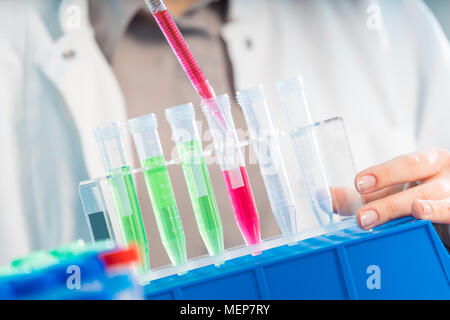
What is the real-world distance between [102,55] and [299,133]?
2.22 feet

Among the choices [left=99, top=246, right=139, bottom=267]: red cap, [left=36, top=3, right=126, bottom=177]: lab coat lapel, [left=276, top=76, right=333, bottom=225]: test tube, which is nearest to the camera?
[left=99, top=246, right=139, bottom=267]: red cap

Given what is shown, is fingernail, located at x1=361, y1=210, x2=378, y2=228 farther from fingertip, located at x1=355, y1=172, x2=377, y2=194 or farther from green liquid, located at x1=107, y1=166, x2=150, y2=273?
green liquid, located at x1=107, y1=166, x2=150, y2=273

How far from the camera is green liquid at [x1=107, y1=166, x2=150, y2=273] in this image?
20.6 inches

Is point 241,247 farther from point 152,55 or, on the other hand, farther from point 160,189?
point 152,55

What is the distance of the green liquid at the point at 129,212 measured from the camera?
52cm

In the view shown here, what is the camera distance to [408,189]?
598 millimetres

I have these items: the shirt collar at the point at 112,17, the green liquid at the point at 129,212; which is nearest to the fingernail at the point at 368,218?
the green liquid at the point at 129,212

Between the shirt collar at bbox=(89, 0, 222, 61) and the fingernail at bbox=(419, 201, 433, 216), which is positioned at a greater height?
the shirt collar at bbox=(89, 0, 222, 61)

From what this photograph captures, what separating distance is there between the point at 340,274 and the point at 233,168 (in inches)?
6.4

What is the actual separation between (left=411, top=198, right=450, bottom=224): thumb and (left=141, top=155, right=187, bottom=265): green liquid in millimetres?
249

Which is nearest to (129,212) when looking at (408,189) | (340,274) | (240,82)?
(340,274)

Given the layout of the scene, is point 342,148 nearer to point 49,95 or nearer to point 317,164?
point 317,164

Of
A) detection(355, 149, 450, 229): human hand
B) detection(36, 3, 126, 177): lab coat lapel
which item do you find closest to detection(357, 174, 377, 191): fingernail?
detection(355, 149, 450, 229): human hand

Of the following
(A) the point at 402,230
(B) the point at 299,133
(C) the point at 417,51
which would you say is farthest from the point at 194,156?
(C) the point at 417,51
